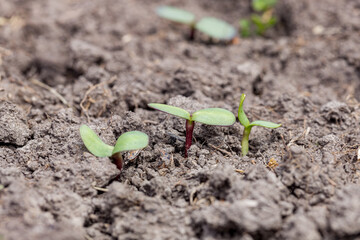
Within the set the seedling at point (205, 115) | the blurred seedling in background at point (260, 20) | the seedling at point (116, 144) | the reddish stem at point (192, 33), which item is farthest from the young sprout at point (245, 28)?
the seedling at point (116, 144)

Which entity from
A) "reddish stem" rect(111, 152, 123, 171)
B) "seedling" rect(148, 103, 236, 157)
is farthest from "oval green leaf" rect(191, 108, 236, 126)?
"reddish stem" rect(111, 152, 123, 171)

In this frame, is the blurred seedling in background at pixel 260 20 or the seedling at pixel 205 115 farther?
the blurred seedling in background at pixel 260 20

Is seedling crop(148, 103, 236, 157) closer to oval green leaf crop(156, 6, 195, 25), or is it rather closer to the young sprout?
oval green leaf crop(156, 6, 195, 25)

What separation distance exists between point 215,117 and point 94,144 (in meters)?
0.54

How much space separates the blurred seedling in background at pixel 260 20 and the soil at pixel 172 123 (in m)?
0.09

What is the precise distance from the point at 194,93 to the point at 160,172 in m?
0.63

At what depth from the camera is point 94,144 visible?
1.61 metres

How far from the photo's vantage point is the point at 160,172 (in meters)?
1.71

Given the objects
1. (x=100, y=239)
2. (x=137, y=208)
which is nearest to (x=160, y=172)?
(x=137, y=208)

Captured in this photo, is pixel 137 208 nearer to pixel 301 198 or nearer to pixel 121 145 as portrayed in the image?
pixel 121 145

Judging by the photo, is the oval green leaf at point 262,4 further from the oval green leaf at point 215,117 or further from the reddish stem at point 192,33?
the oval green leaf at point 215,117

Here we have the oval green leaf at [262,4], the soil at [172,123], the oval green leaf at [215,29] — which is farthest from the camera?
the oval green leaf at [262,4]

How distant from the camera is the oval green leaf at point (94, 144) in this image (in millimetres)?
1588

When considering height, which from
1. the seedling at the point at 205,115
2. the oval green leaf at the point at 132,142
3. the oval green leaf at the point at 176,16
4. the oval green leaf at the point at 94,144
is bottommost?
the oval green leaf at the point at 94,144
